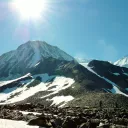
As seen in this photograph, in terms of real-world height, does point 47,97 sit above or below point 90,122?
above

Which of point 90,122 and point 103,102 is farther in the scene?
point 103,102

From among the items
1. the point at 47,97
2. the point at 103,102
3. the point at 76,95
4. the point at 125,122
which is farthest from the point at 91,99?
the point at 125,122

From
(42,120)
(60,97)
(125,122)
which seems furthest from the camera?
(60,97)

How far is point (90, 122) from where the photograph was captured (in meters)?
27.8

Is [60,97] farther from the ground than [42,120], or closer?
farther from the ground

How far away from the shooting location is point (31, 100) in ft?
656

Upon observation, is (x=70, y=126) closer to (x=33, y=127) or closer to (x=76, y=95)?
(x=33, y=127)

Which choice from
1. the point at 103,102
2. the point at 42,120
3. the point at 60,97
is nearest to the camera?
the point at 42,120

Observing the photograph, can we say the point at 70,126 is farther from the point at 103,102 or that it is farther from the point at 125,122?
the point at 103,102

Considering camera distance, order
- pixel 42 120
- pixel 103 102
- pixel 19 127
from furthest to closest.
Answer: pixel 103 102
pixel 42 120
pixel 19 127

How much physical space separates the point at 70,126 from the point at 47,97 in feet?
565

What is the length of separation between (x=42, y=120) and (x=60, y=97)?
164 meters

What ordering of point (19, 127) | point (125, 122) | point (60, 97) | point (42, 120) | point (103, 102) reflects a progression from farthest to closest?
point (60, 97)
point (103, 102)
point (125, 122)
point (42, 120)
point (19, 127)

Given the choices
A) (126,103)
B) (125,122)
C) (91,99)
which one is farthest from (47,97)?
(125,122)
